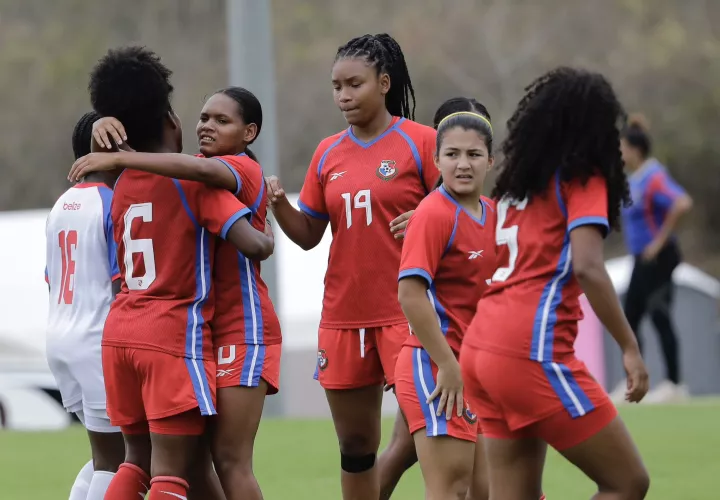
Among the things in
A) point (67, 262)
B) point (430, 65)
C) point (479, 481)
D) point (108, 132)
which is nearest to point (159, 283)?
point (108, 132)

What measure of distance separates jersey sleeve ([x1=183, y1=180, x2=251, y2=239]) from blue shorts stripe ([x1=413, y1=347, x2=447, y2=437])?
0.84 meters

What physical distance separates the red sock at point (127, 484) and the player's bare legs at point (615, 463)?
1.70 metres

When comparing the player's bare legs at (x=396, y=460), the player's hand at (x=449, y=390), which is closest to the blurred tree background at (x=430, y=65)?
the player's bare legs at (x=396, y=460)

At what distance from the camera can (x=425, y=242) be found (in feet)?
15.6

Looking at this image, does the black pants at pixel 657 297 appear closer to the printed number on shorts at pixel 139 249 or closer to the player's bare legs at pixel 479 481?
the player's bare legs at pixel 479 481

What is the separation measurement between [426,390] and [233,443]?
0.74 metres

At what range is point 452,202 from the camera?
492cm

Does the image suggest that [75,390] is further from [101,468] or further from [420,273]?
[420,273]

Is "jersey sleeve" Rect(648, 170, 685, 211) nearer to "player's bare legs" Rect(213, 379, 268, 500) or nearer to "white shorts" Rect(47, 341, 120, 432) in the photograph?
"white shorts" Rect(47, 341, 120, 432)

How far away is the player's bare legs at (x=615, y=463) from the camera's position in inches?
167

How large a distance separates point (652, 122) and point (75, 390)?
3594 centimetres

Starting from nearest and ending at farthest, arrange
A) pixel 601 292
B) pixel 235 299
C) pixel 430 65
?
pixel 601 292 < pixel 235 299 < pixel 430 65

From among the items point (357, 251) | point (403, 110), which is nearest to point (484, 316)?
point (357, 251)

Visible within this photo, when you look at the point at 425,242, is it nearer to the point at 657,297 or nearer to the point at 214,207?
the point at 214,207
